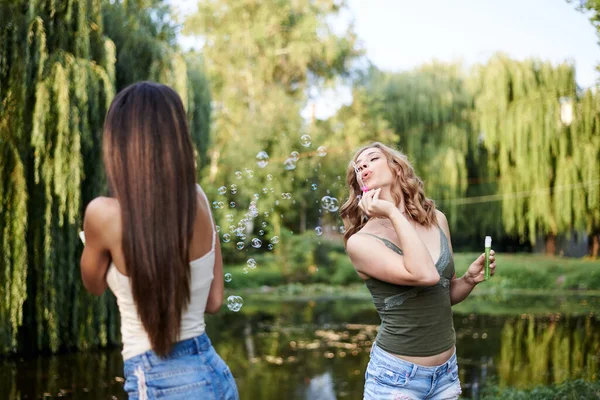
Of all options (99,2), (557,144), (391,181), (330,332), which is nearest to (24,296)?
(99,2)

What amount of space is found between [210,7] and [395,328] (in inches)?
906

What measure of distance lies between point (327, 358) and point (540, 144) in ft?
41.0

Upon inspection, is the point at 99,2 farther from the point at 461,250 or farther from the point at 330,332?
the point at 461,250

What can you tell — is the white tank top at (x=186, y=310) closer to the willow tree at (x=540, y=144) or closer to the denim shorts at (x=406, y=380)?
the denim shorts at (x=406, y=380)

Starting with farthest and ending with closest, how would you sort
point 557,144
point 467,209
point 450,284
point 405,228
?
point 467,209
point 557,144
point 450,284
point 405,228

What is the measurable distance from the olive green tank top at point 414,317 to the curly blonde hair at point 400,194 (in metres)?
0.25

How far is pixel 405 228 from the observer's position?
2.41 m

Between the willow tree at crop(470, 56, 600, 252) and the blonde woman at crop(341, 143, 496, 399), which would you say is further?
the willow tree at crop(470, 56, 600, 252)

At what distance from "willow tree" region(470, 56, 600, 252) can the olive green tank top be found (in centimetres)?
1720

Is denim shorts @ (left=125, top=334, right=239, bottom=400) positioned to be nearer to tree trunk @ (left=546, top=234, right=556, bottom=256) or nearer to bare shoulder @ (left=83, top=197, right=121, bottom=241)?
bare shoulder @ (left=83, top=197, right=121, bottom=241)

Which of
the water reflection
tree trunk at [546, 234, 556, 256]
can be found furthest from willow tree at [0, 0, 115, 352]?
tree trunk at [546, 234, 556, 256]

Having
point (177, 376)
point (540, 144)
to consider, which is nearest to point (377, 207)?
point (177, 376)

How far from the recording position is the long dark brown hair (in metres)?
1.76

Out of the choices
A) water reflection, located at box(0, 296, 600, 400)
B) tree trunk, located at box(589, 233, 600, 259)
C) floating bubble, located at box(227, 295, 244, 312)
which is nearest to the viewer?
floating bubble, located at box(227, 295, 244, 312)
